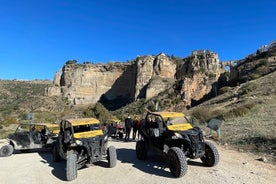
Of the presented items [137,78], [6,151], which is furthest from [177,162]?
→ [137,78]

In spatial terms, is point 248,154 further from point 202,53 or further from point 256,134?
point 202,53

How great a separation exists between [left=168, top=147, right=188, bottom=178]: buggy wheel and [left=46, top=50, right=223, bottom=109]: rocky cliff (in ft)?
164

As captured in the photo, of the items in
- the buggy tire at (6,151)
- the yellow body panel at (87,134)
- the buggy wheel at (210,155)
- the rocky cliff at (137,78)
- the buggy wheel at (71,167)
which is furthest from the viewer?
the rocky cliff at (137,78)

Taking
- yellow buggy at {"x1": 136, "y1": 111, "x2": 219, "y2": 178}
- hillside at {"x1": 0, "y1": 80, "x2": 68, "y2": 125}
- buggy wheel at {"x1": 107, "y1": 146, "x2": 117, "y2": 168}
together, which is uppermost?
hillside at {"x1": 0, "y1": 80, "x2": 68, "y2": 125}

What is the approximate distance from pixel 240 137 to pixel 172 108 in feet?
143

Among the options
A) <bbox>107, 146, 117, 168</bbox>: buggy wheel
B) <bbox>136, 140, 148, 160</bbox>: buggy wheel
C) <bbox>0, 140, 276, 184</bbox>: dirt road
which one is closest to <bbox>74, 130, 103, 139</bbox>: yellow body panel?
<bbox>107, 146, 117, 168</bbox>: buggy wheel

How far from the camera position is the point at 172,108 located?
2210 inches

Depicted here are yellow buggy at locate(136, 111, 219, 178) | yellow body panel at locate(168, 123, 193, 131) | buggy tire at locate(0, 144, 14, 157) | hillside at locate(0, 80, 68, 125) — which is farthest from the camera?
hillside at locate(0, 80, 68, 125)

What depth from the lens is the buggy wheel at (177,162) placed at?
7234mm

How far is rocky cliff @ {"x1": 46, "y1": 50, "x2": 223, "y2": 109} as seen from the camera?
61.9 metres

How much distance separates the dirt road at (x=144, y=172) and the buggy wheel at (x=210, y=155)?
200 millimetres

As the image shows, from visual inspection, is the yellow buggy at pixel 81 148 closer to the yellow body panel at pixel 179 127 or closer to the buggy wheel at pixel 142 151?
the buggy wheel at pixel 142 151

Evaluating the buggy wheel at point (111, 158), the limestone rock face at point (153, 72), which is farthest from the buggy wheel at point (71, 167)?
the limestone rock face at point (153, 72)

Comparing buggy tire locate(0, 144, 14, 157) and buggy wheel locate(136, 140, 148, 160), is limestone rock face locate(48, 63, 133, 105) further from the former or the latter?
buggy wheel locate(136, 140, 148, 160)
